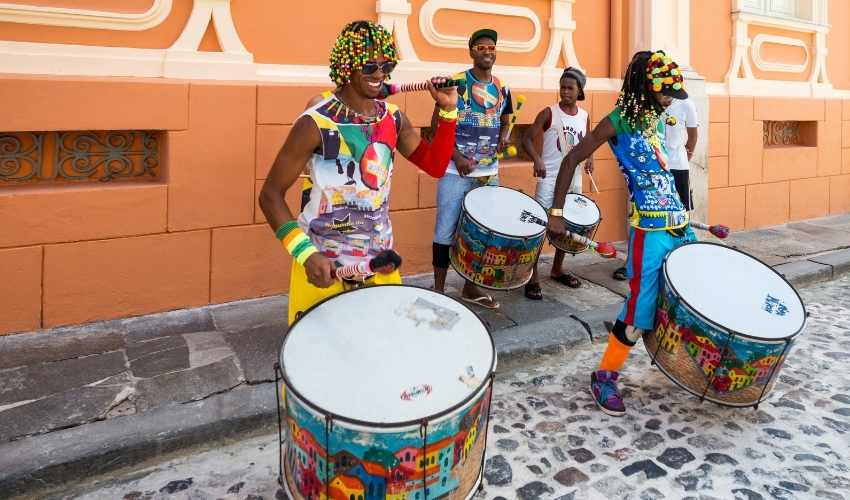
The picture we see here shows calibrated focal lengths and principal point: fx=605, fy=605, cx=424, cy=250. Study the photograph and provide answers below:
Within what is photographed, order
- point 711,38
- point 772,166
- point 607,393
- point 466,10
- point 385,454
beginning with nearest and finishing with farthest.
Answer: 1. point 385,454
2. point 607,393
3. point 466,10
4. point 711,38
5. point 772,166

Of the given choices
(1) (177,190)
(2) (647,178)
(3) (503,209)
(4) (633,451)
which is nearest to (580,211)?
(3) (503,209)

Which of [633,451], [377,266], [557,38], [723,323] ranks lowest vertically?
[633,451]

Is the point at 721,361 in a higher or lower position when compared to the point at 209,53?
lower

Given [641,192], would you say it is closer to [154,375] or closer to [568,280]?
[568,280]

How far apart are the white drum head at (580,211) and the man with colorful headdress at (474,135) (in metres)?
0.56

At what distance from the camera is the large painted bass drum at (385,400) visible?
158cm

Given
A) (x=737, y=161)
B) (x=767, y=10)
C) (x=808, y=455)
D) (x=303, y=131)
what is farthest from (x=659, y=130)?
(x=767, y=10)

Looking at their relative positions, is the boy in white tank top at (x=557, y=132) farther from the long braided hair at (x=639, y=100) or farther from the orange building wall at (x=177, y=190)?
the long braided hair at (x=639, y=100)

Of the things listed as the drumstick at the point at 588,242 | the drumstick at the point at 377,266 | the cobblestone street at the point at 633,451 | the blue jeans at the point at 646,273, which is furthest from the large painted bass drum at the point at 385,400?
the blue jeans at the point at 646,273

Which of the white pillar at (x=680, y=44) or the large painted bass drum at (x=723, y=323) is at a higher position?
the white pillar at (x=680, y=44)

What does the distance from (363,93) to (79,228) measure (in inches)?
94.6

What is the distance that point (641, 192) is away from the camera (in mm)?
2881

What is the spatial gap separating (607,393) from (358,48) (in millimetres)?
2000

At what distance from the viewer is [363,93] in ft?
6.93
